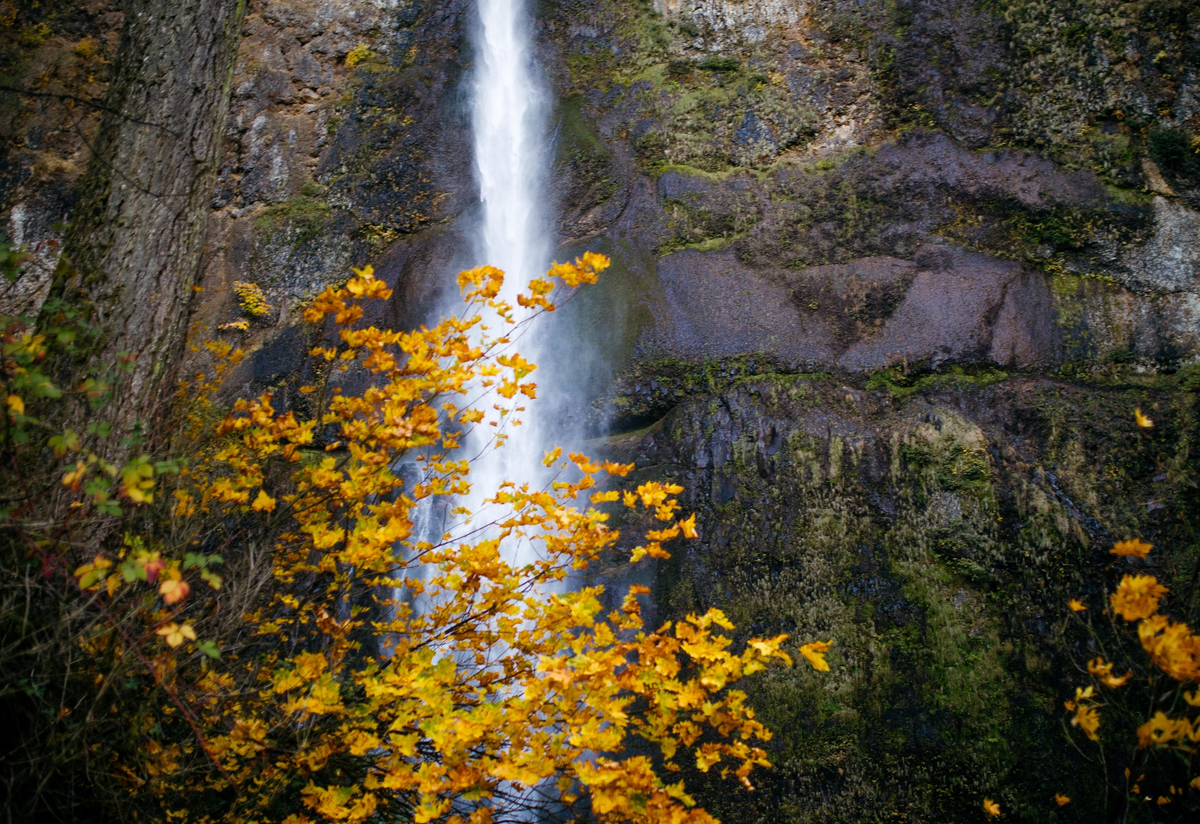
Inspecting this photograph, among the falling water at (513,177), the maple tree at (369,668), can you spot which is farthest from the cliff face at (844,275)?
the maple tree at (369,668)

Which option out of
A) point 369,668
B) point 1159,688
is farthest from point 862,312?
point 369,668

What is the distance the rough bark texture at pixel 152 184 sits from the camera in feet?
10.5

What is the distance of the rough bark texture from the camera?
3.19 meters

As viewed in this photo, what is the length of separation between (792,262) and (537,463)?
2.75 meters

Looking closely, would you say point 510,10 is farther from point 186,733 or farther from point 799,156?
point 186,733

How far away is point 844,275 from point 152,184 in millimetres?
4961

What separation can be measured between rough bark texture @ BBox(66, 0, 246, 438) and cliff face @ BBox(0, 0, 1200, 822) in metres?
3.61

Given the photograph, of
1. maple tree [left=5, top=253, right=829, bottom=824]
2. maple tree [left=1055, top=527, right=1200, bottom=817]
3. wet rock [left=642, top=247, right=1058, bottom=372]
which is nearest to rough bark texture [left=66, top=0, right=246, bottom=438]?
maple tree [left=5, top=253, right=829, bottom=824]

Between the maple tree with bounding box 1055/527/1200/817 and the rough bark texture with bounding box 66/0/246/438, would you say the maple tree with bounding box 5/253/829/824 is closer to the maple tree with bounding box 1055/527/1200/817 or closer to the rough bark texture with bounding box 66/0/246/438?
the rough bark texture with bounding box 66/0/246/438

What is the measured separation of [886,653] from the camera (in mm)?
4957

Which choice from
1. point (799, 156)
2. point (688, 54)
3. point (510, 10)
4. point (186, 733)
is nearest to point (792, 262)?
point (799, 156)

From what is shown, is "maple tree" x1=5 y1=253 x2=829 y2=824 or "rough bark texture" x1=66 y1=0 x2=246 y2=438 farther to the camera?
"rough bark texture" x1=66 y1=0 x2=246 y2=438

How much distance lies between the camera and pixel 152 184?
3.39 m

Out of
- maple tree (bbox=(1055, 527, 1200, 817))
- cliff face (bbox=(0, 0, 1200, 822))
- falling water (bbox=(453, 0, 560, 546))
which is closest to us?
maple tree (bbox=(1055, 527, 1200, 817))
